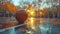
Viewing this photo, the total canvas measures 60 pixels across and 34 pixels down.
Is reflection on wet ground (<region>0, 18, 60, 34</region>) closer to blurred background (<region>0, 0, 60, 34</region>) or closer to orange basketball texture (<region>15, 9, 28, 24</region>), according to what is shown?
blurred background (<region>0, 0, 60, 34</region>)

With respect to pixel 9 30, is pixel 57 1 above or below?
above

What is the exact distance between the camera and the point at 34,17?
5.69m

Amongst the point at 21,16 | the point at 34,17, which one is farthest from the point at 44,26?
the point at 21,16

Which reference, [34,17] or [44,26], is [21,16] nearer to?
[34,17]

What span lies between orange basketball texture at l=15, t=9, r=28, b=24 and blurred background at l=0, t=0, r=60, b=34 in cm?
4

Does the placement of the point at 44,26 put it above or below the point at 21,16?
Result: below

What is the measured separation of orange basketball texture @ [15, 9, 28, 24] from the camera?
565 cm

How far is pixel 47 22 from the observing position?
5676 millimetres

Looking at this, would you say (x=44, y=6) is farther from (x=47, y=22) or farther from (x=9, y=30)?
(x=9, y=30)

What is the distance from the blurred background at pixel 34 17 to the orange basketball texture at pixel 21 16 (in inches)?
1.5

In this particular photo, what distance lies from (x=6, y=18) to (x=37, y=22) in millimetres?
419

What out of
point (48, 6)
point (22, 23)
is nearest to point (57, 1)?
→ point (48, 6)

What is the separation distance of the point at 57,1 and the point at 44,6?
19 cm

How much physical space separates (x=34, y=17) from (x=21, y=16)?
7.0 inches
